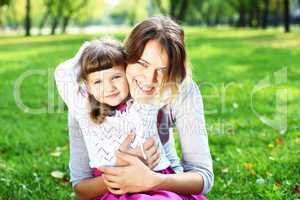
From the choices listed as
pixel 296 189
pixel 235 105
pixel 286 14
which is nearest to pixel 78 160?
pixel 296 189

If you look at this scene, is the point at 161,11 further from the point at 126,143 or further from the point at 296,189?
the point at 126,143

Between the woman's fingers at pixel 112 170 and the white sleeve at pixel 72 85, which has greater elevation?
the white sleeve at pixel 72 85

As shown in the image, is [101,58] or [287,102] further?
[287,102]

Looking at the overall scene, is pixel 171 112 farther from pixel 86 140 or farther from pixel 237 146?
pixel 237 146

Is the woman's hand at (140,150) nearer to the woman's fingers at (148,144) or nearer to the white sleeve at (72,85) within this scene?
the woman's fingers at (148,144)

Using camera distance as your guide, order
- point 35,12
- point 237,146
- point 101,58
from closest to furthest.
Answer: point 101,58 < point 237,146 < point 35,12

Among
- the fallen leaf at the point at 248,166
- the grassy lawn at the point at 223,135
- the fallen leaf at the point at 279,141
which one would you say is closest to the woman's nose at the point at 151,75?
the grassy lawn at the point at 223,135

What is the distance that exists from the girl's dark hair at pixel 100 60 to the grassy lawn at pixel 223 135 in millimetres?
1446

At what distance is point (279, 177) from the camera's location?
15.0 feet

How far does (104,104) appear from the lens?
9.89 feet

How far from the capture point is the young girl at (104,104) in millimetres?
2875

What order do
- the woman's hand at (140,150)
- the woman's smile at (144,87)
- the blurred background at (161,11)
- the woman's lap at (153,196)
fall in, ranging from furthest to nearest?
1. the blurred background at (161,11)
2. the woman's smile at (144,87)
3. the woman's hand at (140,150)
4. the woman's lap at (153,196)

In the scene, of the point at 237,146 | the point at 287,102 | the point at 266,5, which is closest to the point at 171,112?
the point at 237,146

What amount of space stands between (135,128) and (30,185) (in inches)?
77.4
